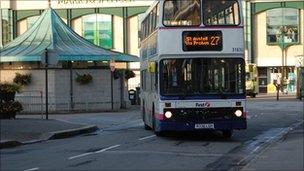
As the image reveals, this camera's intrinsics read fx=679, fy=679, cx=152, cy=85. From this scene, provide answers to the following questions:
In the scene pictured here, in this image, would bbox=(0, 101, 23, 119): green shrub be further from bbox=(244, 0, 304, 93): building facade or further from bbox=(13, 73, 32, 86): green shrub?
bbox=(244, 0, 304, 93): building facade

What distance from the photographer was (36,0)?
84000 mm

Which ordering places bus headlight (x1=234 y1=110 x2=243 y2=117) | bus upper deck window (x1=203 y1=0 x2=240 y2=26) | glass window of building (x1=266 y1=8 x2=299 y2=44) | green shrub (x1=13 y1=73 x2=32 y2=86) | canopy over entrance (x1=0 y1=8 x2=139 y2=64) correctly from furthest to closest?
glass window of building (x1=266 y1=8 x2=299 y2=44)
canopy over entrance (x1=0 y1=8 x2=139 y2=64)
green shrub (x1=13 y1=73 x2=32 y2=86)
bus upper deck window (x1=203 y1=0 x2=240 y2=26)
bus headlight (x1=234 y1=110 x2=243 y2=117)

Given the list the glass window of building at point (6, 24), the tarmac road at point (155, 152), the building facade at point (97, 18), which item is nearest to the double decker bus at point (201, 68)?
the tarmac road at point (155, 152)

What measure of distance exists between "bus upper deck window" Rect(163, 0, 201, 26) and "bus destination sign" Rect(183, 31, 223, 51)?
1.09ft

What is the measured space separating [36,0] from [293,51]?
32.0 metres

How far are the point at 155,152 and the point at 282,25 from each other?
6669 cm

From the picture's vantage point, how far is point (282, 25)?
81.0 meters

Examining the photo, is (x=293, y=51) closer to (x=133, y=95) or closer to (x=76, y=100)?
(x=133, y=95)

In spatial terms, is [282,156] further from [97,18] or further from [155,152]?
[97,18]

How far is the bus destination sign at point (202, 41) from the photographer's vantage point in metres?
19.2

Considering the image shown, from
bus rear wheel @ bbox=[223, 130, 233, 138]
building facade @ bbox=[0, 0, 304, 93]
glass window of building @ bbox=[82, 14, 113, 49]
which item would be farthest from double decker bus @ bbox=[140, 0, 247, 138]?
glass window of building @ bbox=[82, 14, 113, 49]

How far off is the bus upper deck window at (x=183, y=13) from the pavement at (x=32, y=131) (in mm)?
5804

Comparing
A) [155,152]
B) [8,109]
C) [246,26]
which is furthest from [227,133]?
[246,26]

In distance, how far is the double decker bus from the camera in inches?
749
